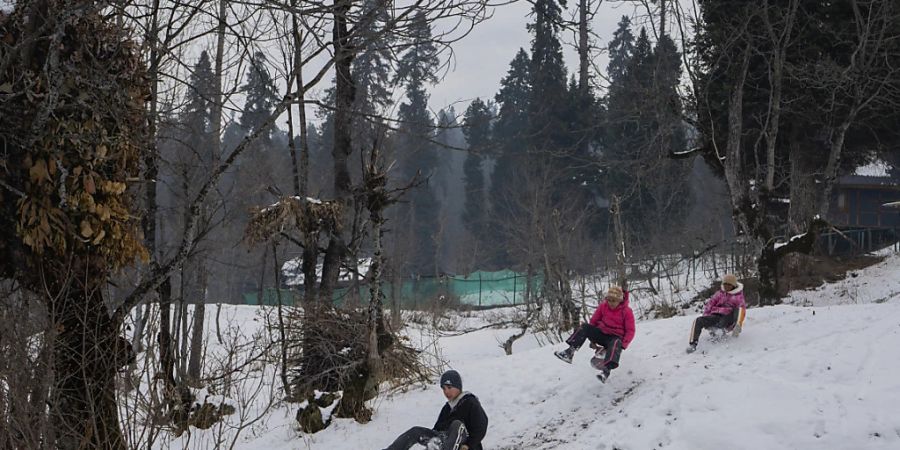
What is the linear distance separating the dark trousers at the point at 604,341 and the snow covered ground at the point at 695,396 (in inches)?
14.9

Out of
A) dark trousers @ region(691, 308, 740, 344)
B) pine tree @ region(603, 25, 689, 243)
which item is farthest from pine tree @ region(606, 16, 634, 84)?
dark trousers @ region(691, 308, 740, 344)

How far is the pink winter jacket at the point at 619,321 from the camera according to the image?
31.4ft

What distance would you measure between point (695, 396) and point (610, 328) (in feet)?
6.89

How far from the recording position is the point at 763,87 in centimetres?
1981

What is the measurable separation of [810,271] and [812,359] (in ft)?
42.1

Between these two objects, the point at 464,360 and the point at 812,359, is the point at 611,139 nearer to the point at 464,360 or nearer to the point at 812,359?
the point at 464,360

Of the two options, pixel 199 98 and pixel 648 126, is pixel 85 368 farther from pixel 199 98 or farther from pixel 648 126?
pixel 648 126

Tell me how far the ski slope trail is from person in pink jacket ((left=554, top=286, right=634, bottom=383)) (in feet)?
1.50

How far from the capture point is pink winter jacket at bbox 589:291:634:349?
9.58 m

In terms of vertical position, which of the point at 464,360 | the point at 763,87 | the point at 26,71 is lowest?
the point at 464,360

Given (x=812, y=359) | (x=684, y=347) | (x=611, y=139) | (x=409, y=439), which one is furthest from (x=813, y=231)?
(x=611, y=139)

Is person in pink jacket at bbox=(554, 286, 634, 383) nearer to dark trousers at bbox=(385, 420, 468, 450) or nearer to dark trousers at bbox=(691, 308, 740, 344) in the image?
dark trousers at bbox=(691, 308, 740, 344)

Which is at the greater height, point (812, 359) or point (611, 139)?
point (611, 139)

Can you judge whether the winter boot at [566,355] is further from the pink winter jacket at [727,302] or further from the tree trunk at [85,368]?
the tree trunk at [85,368]
